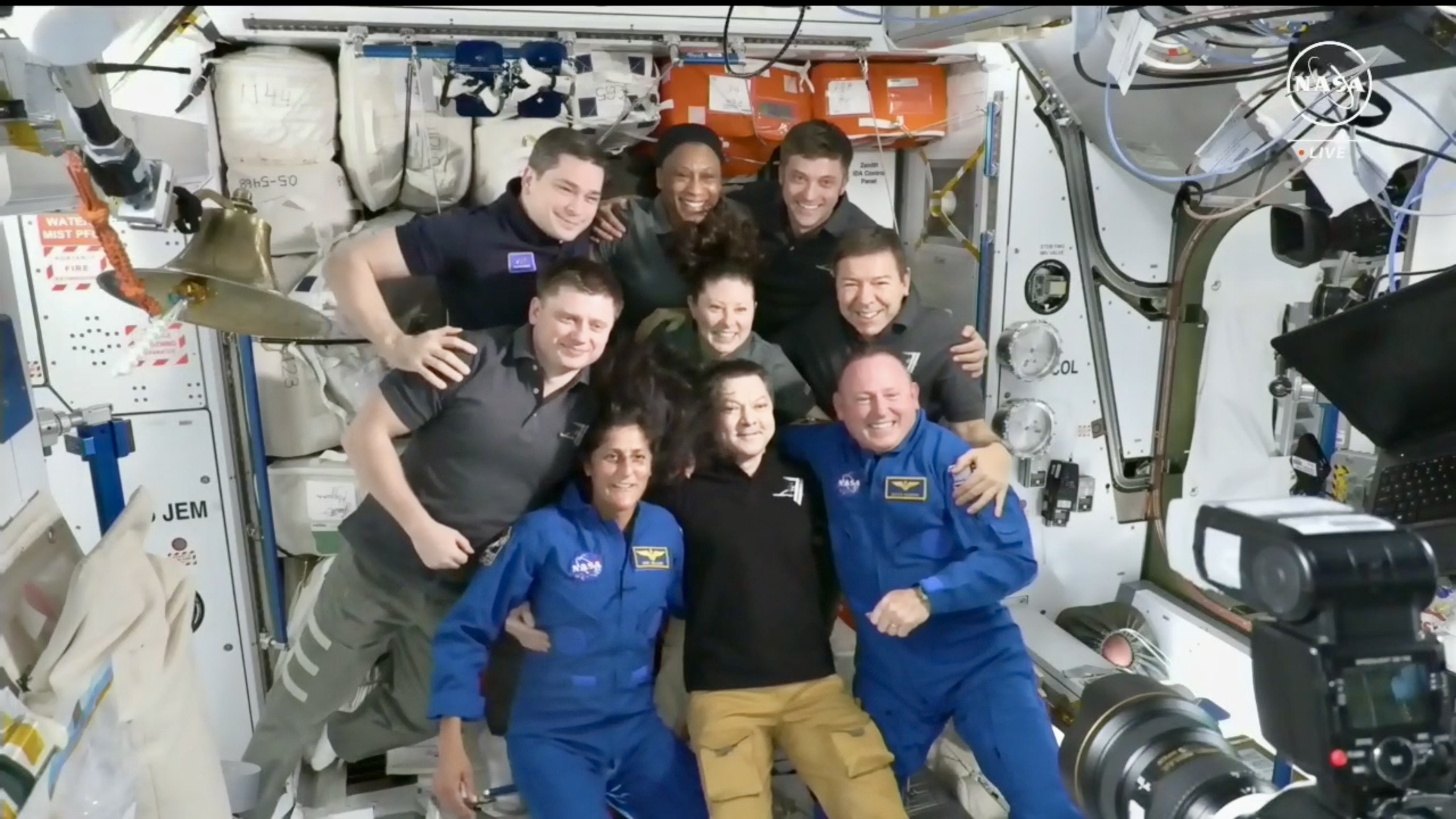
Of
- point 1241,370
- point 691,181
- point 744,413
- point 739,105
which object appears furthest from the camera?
point 1241,370

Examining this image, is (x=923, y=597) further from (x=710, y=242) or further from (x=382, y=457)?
(x=382, y=457)

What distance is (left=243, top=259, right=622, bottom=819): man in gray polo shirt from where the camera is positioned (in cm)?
258

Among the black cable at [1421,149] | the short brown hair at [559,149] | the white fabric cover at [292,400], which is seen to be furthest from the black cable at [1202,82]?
the white fabric cover at [292,400]

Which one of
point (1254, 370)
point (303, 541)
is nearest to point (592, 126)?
point (303, 541)

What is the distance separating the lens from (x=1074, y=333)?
369 centimetres

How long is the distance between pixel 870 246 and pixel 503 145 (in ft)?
4.28

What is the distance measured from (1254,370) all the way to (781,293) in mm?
1982

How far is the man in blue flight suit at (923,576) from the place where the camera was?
9.25 ft

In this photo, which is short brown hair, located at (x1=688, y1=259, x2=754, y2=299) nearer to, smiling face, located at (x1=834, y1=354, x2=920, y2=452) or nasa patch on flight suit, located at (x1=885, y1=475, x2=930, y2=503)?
smiling face, located at (x1=834, y1=354, x2=920, y2=452)

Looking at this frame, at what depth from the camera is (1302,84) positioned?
2.48 m

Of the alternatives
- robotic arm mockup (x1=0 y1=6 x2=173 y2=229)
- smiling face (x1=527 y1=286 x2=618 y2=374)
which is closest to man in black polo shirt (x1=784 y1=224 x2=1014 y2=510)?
smiling face (x1=527 y1=286 x2=618 y2=374)

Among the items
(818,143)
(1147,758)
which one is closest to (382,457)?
(818,143)

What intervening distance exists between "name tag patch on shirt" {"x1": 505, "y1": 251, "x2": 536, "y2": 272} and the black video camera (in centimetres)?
202

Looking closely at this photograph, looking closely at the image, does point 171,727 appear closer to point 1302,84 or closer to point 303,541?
point 303,541
